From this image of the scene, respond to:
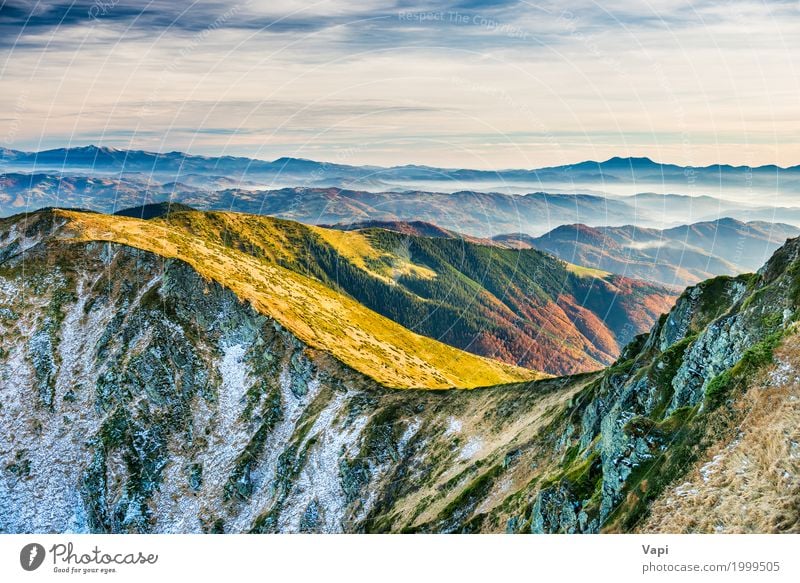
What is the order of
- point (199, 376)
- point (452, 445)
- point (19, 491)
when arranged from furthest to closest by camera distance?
1. point (199, 376)
2. point (19, 491)
3. point (452, 445)

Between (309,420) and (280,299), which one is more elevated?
(280,299)

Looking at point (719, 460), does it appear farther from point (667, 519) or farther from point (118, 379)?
point (118, 379)

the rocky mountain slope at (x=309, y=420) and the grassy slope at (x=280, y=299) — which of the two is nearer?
the rocky mountain slope at (x=309, y=420)

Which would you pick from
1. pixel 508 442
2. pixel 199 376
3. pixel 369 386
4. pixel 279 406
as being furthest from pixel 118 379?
pixel 508 442

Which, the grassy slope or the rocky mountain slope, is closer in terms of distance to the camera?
the rocky mountain slope

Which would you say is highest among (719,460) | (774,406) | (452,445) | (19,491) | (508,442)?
(774,406)

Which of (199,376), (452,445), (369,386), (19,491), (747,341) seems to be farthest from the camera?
(199,376)

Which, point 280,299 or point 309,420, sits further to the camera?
point 280,299

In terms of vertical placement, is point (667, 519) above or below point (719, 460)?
below
